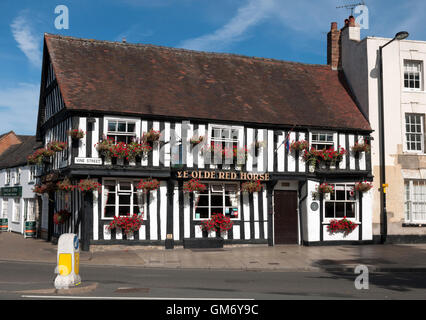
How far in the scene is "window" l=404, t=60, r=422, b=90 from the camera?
21875 mm

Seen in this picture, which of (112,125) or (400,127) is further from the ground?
(400,127)

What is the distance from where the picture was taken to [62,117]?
1972 cm

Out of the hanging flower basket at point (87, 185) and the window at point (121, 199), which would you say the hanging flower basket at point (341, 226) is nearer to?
the window at point (121, 199)

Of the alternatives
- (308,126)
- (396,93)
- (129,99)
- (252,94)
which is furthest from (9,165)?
(396,93)

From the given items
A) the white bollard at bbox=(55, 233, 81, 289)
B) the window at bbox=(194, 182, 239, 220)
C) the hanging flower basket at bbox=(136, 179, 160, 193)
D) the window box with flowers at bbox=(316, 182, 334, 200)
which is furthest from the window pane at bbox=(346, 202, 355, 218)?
the white bollard at bbox=(55, 233, 81, 289)

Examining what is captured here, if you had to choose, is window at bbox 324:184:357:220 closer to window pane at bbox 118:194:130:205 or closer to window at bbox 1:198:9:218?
window pane at bbox 118:194:130:205

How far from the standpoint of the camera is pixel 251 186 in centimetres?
1911

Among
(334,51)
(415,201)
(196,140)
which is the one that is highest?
(334,51)

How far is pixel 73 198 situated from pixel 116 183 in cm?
227

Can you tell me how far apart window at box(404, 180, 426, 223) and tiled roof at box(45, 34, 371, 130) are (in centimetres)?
368

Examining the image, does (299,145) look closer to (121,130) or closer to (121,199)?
(121,130)

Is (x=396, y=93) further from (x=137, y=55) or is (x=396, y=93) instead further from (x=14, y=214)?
(x=14, y=214)

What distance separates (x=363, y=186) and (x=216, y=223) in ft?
21.9

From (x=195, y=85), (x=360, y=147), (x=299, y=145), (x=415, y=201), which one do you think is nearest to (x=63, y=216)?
(x=195, y=85)
